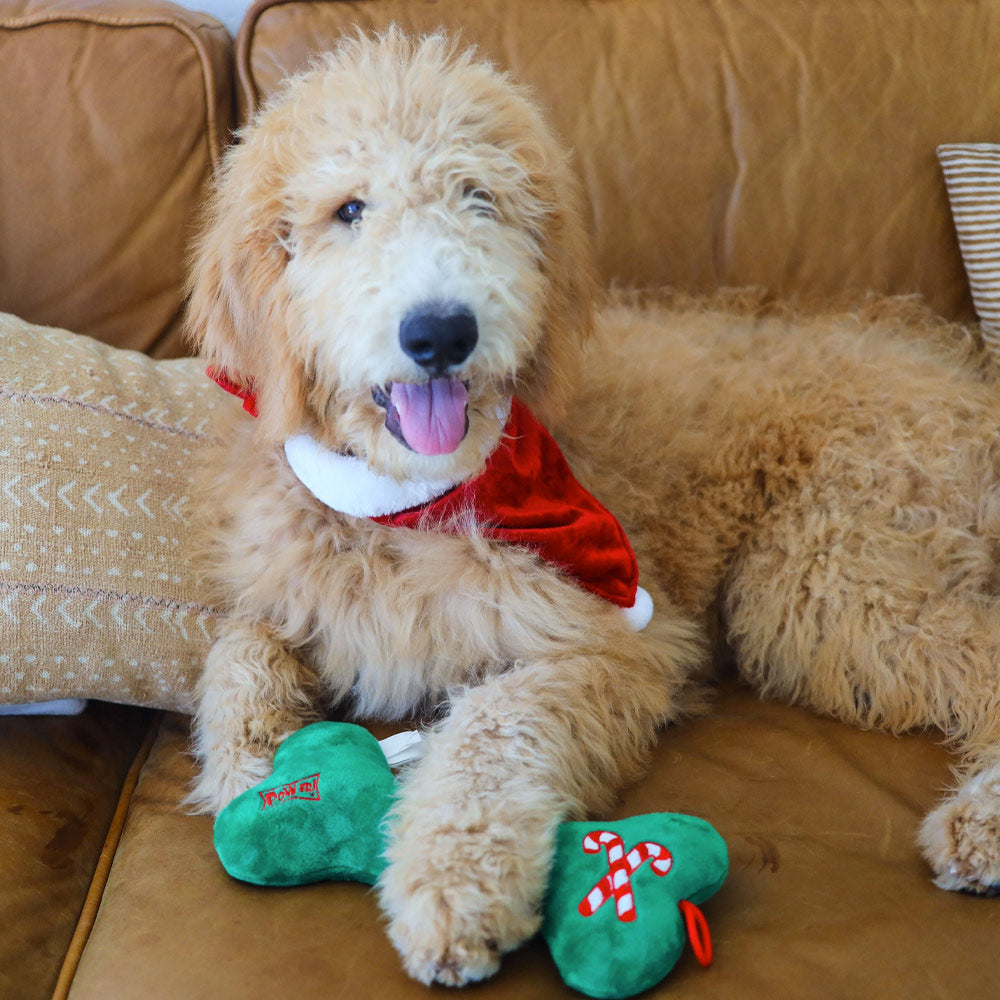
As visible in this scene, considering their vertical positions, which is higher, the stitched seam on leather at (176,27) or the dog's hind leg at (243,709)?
the stitched seam on leather at (176,27)

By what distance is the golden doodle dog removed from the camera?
1398 mm

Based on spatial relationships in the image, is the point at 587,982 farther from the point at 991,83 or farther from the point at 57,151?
the point at 991,83

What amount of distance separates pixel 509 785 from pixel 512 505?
512 millimetres

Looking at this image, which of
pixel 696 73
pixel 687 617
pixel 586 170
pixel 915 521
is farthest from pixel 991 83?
pixel 687 617

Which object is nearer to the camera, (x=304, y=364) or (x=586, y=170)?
(x=304, y=364)

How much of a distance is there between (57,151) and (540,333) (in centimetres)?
144

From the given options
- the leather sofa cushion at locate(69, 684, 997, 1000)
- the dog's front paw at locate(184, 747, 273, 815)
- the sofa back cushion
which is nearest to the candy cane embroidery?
the leather sofa cushion at locate(69, 684, 997, 1000)

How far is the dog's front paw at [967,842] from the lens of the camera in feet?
4.54

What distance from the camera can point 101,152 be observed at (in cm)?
229

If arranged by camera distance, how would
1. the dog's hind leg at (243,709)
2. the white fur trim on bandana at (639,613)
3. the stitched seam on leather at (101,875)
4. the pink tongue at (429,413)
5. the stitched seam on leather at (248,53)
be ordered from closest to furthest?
1. the stitched seam on leather at (101,875)
2. the pink tongue at (429,413)
3. the dog's hind leg at (243,709)
4. the white fur trim on bandana at (639,613)
5. the stitched seam on leather at (248,53)

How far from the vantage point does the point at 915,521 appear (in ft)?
6.25

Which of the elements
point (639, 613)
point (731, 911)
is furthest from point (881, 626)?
point (731, 911)

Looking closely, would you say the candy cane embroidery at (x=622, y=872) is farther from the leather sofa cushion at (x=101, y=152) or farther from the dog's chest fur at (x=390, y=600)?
the leather sofa cushion at (x=101, y=152)

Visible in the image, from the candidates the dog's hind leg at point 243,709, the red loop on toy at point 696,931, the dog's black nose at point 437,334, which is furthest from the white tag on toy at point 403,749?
the dog's black nose at point 437,334
